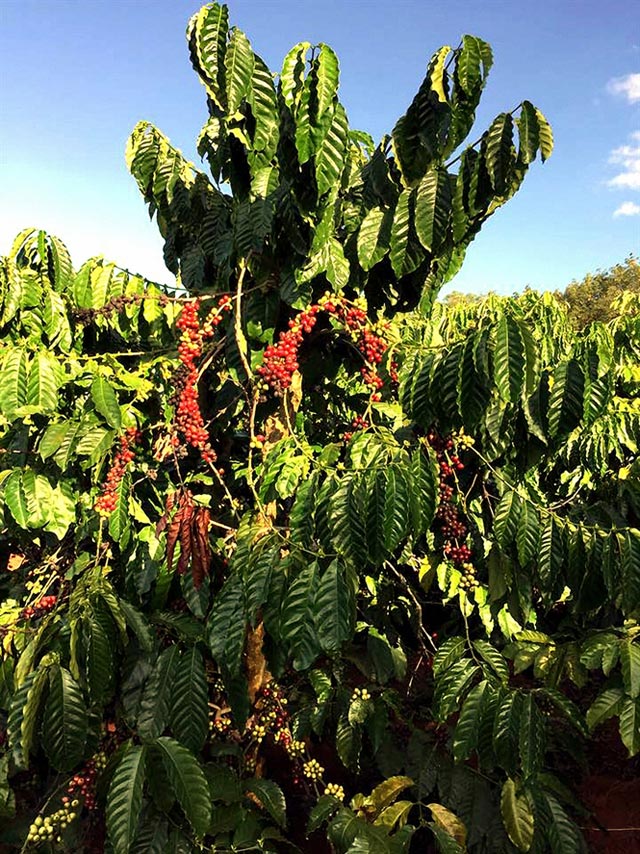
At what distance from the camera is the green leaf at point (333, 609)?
155cm

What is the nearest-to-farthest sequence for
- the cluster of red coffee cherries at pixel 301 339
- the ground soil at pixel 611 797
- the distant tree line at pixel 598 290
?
the cluster of red coffee cherries at pixel 301 339, the ground soil at pixel 611 797, the distant tree line at pixel 598 290

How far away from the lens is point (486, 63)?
1.51 metres

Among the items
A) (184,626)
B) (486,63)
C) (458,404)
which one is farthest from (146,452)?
(486,63)

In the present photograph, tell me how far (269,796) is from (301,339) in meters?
1.40

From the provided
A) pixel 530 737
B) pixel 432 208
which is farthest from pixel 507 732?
pixel 432 208

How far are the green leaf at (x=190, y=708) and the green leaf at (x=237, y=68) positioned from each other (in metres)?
1.44

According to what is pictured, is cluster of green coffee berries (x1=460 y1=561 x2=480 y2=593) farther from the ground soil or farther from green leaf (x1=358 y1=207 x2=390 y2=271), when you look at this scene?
the ground soil

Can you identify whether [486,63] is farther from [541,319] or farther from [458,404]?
[541,319]

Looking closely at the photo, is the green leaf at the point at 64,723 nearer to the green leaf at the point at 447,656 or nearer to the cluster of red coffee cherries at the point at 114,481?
the cluster of red coffee cherries at the point at 114,481

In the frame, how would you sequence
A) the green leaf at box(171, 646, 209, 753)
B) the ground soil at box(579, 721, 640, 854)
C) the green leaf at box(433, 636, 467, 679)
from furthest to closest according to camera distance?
the ground soil at box(579, 721, 640, 854), the green leaf at box(433, 636, 467, 679), the green leaf at box(171, 646, 209, 753)

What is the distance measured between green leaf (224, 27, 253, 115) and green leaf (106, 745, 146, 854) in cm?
160

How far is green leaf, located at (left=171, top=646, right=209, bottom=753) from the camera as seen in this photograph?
1.71 m

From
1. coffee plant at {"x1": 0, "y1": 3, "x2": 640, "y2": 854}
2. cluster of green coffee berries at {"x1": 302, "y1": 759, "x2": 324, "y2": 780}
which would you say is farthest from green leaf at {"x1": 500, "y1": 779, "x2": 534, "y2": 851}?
cluster of green coffee berries at {"x1": 302, "y1": 759, "x2": 324, "y2": 780}

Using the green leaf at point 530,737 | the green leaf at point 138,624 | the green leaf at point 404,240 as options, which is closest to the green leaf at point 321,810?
the green leaf at point 530,737
